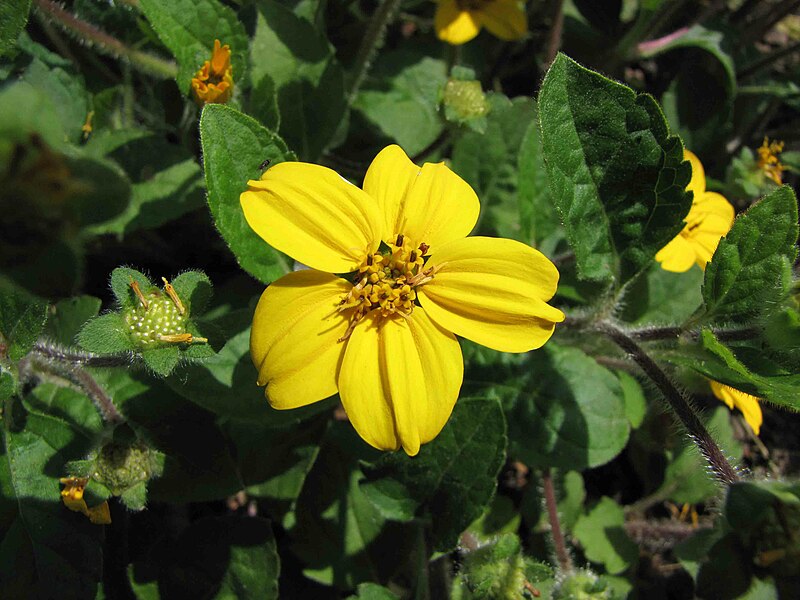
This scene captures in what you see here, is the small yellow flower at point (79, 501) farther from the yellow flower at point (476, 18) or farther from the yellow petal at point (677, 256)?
the yellow flower at point (476, 18)

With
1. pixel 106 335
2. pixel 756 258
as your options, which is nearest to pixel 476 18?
pixel 756 258

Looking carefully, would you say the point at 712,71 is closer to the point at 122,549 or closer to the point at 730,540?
the point at 730,540

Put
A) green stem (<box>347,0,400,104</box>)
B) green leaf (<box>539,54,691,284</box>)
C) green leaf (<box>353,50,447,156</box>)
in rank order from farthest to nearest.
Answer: green leaf (<box>353,50,447,156</box>)
green stem (<box>347,0,400,104</box>)
green leaf (<box>539,54,691,284</box>)

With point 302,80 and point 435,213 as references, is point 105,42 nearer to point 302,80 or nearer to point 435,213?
point 302,80

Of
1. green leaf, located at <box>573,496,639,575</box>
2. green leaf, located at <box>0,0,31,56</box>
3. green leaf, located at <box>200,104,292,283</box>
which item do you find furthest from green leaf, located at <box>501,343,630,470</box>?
green leaf, located at <box>0,0,31,56</box>

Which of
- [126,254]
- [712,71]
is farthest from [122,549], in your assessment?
[712,71]

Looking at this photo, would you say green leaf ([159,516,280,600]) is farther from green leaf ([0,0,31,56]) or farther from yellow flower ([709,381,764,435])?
green leaf ([0,0,31,56])
